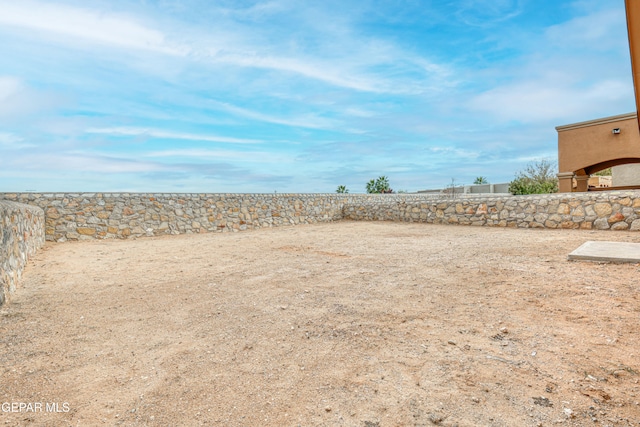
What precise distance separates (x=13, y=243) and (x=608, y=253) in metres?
8.34

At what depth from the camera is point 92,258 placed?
23.0 ft

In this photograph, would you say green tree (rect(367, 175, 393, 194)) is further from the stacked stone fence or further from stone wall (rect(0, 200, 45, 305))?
stone wall (rect(0, 200, 45, 305))

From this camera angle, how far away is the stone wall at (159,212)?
31.1ft

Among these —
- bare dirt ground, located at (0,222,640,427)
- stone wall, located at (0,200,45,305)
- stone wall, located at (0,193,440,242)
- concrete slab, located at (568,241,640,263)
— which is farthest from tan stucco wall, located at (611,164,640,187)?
stone wall, located at (0,200,45,305)

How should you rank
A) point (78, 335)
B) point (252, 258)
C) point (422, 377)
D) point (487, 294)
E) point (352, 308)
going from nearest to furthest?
point (422, 377) < point (78, 335) < point (352, 308) < point (487, 294) < point (252, 258)

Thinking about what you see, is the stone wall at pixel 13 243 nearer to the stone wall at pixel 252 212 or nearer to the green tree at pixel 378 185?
the stone wall at pixel 252 212

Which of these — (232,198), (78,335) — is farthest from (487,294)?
(232,198)

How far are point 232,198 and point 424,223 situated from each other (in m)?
6.62

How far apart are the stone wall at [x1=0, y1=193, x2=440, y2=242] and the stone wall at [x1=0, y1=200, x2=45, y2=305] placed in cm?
204

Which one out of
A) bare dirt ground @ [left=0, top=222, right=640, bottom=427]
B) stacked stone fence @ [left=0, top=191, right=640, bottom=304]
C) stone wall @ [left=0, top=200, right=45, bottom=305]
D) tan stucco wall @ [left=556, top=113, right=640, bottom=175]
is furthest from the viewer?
tan stucco wall @ [left=556, top=113, right=640, bottom=175]

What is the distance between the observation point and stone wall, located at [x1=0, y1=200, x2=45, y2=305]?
13.5 ft

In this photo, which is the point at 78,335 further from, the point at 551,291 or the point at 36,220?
the point at 36,220

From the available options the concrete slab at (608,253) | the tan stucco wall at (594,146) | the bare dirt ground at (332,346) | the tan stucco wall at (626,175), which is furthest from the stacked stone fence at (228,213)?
the tan stucco wall at (626,175)

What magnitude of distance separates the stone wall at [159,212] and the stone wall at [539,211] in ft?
14.7
